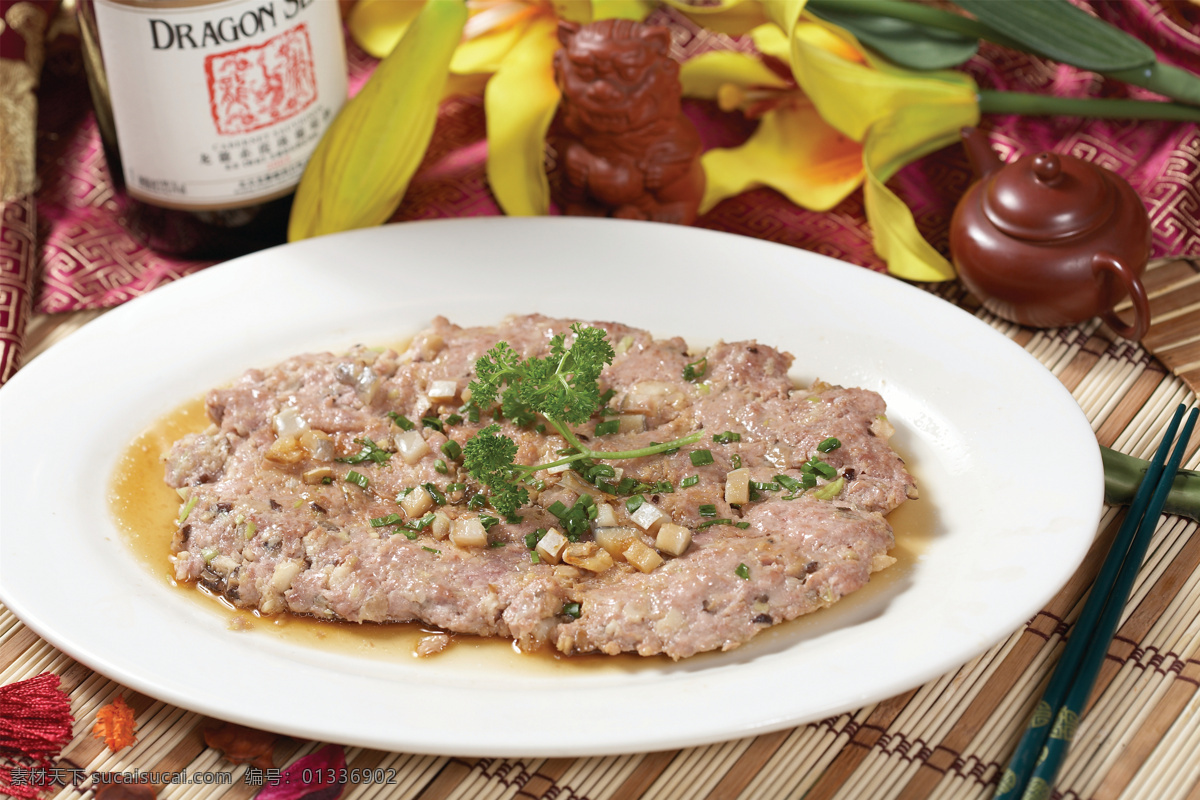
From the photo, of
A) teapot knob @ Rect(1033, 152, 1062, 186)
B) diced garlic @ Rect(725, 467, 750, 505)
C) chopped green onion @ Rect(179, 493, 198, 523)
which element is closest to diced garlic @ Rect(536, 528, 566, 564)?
diced garlic @ Rect(725, 467, 750, 505)

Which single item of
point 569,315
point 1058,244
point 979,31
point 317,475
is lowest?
point 569,315

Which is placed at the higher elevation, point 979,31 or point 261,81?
point 261,81

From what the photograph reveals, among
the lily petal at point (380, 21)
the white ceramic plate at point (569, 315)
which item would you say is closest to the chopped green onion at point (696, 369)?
the white ceramic plate at point (569, 315)

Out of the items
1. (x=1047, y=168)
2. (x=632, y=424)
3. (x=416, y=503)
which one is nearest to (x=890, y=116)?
(x=1047, y=168)

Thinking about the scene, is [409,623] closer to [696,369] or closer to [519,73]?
[696,369]

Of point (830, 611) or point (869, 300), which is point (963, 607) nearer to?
point (830, 611)

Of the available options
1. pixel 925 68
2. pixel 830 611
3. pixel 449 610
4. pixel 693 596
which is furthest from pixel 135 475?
pixel 925 68

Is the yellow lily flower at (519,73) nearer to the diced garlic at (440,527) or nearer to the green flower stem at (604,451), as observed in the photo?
the green flower stem at (604,451)
